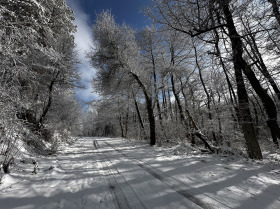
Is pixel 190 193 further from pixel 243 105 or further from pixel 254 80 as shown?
pixel 254 80

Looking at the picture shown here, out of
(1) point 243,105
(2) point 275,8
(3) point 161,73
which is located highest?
(3) point 161,73

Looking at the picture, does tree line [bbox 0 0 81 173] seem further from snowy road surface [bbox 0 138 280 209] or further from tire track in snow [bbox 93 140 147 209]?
tire track in snow [bbox 93 140 147 209]

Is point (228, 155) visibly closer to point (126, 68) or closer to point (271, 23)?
point (271, 23)

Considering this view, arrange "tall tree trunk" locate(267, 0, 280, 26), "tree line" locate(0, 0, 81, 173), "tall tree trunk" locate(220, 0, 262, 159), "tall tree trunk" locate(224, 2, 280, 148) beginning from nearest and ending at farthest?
"tall tree trunk" locate(267, 0, 280, 26) → "tree line" locate(0, 0, 81, 173) → "tall tree trunk" locate(220, 0, 262, 159) → "tall tree trunk" locate(224, 2, 280, 148)

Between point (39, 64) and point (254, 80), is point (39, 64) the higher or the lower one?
the higher one

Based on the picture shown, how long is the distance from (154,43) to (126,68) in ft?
17.2

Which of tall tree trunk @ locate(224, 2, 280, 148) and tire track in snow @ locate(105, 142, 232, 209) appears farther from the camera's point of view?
tall tree trunk @ locate(224, 2, 280, 148)

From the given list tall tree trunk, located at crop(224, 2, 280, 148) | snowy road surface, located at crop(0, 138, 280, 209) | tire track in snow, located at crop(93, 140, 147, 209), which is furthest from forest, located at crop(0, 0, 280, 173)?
tire track in snow, located at crop(93, 140, 147, 209)

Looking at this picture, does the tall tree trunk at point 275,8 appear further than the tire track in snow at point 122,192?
Yes

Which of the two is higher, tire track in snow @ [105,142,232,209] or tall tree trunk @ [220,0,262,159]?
tall tree trunk @ [220,0,262,159]

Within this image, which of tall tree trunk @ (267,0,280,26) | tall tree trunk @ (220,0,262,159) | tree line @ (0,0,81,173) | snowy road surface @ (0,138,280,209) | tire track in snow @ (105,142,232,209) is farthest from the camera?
tall tree trunk @ (220,0,262,159)

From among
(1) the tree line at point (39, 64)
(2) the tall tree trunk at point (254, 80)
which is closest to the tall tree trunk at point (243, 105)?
(2) the tall tree trunk at point (254, 80)

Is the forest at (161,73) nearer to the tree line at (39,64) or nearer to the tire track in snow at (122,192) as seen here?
the tree line at (39,64)

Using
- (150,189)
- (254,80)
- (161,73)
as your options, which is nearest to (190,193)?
(150,189)
